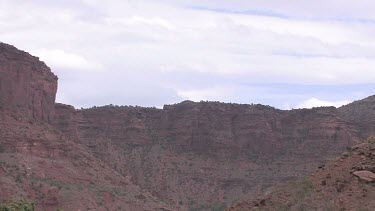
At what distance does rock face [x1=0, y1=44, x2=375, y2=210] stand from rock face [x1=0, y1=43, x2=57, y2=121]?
0.33 ft

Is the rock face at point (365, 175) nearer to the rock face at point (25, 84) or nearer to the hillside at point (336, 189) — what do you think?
the hillside at point (336, 189)

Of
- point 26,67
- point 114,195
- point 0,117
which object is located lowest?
point 114,195

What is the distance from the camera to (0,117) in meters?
67.3

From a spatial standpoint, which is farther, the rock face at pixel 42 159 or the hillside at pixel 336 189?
the rock face at pixel 42 159

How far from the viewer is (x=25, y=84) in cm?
7450

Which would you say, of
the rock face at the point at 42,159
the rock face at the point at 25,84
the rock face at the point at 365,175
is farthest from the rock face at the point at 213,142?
the rock face at the point at 365,175

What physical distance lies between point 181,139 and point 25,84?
A: 109ft

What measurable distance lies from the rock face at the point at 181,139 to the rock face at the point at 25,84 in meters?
0.10

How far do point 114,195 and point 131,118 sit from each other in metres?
39.1

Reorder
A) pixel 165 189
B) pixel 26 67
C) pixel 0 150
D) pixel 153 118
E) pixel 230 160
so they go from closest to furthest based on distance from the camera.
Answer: pixel 0 150
pixel 26 67
pixel 165 189
pixel 230 160
pixel 153 118

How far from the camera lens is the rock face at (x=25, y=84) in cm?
7206

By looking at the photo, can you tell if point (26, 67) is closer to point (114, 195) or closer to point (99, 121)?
point (114, 195)

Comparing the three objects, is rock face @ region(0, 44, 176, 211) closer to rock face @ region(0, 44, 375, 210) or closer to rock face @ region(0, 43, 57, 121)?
rock face @ region(0, 43, 57, 121)

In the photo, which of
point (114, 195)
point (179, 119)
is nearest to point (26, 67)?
point (114, 195)
